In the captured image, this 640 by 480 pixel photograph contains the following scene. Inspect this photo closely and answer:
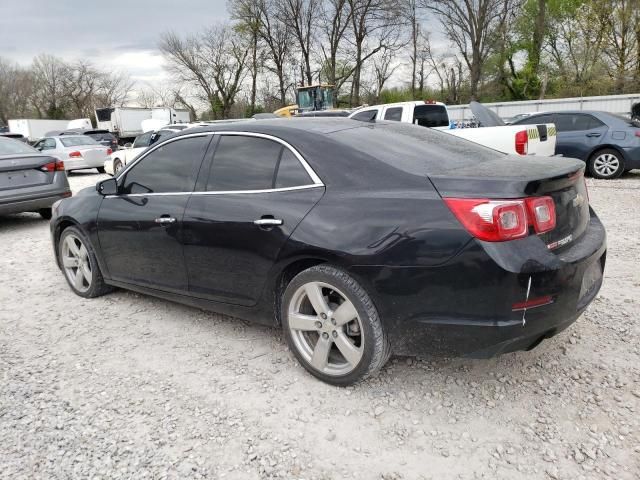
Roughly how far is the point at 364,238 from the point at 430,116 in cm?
1016

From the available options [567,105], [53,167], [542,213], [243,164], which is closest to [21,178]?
[53,167]

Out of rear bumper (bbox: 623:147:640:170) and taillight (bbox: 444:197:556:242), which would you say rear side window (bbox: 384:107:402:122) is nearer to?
rear bumper (bbox: 623:147:640:170)

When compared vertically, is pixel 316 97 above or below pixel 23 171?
above

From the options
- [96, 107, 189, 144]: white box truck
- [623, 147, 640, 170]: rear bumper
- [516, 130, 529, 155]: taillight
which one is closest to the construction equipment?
[96, 107, 189, 144]: white box truck

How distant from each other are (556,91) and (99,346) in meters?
40.5

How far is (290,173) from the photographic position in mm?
2969

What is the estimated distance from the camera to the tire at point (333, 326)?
260cm

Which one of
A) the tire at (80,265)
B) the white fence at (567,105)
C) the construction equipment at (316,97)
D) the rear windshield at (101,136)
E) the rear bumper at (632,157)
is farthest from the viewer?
the construction equipment at (316,97)

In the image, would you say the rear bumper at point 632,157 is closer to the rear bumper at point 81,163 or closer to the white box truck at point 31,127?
the rear bumper at point 81,163

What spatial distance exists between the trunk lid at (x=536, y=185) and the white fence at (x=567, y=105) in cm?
2305

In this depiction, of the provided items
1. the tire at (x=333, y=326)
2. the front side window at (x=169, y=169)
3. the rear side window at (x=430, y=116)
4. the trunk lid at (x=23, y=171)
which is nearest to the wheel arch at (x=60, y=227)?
the front side window at (x=169, y=169)

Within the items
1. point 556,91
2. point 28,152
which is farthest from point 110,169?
point 556,91

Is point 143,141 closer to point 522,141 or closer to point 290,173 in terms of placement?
point 522,141

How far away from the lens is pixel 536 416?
8.25 feet
